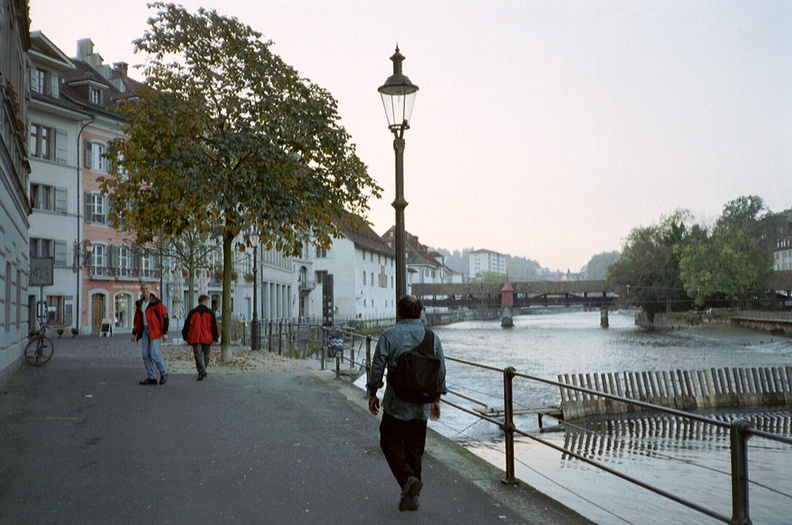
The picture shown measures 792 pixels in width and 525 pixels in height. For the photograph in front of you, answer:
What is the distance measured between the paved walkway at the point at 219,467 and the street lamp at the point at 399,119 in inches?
83.8

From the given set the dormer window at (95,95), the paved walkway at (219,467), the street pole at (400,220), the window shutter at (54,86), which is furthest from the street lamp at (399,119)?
the dormer window at (95,95)

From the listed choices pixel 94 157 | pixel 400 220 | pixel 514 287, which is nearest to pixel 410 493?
pixel 400 220

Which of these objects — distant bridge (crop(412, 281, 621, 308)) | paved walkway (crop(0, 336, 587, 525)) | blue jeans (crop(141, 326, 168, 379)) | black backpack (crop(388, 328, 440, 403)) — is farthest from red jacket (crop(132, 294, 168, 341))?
distant bridge (crop(412, 281, 621, 308))

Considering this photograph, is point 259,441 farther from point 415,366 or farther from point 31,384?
point 31,384

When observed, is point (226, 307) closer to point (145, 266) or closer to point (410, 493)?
point (410, 493)

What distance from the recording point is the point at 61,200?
1545 inches

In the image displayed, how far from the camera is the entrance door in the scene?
41031 mm

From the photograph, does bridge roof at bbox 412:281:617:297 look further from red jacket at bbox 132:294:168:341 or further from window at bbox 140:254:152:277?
red jacket at bbox 132:294:168:341

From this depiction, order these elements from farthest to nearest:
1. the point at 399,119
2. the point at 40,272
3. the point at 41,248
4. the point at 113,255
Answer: the point at 113,255
the point at 41,248
the point at 40,272
the point at 399,119

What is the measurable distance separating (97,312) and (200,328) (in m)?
29.8

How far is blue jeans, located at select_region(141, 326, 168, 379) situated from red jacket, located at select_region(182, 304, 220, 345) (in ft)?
2.61

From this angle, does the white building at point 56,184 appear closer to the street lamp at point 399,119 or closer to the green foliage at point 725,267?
the street lamp at point 399,119

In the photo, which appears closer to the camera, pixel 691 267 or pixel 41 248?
pixel 41 248

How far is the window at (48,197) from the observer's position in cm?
3816
